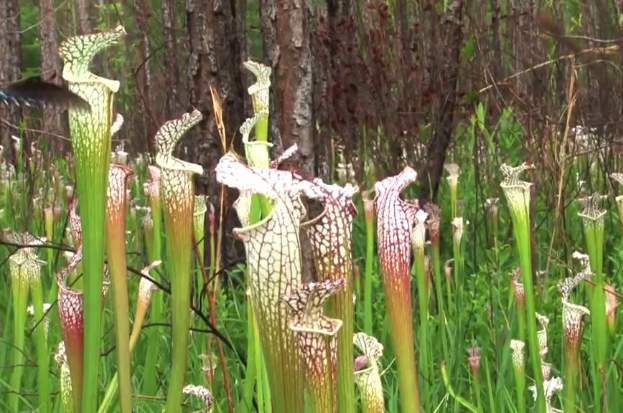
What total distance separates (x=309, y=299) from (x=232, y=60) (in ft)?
9.98

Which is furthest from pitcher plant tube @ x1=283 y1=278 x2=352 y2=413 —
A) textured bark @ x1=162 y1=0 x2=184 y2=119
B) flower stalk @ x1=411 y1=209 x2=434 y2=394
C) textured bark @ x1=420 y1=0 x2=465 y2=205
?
textured bark @ x1=162 y1=0 x2=184 y2=119

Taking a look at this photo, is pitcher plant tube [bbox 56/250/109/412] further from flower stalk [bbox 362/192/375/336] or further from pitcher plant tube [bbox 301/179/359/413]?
flower stalk [bbox 362/192/375/336]

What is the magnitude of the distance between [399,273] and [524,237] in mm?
379

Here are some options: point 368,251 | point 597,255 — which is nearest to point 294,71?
point 368,251

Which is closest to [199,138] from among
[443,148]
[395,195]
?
[443,148]

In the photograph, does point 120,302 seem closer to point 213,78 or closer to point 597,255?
point 597,255

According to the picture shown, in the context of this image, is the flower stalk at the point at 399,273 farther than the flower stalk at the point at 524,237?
No

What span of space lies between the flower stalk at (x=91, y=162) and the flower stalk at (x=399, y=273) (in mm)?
229

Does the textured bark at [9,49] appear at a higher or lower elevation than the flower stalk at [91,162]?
higher

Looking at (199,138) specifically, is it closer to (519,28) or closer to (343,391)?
(519,28)

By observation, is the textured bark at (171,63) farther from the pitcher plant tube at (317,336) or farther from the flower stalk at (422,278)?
the pitcher plant tube at (317,336)

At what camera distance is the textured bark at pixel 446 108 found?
3605mm

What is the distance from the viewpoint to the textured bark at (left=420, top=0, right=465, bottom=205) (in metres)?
3.61

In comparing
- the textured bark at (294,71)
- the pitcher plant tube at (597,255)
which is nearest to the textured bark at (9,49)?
the textured bark at (294,71)
